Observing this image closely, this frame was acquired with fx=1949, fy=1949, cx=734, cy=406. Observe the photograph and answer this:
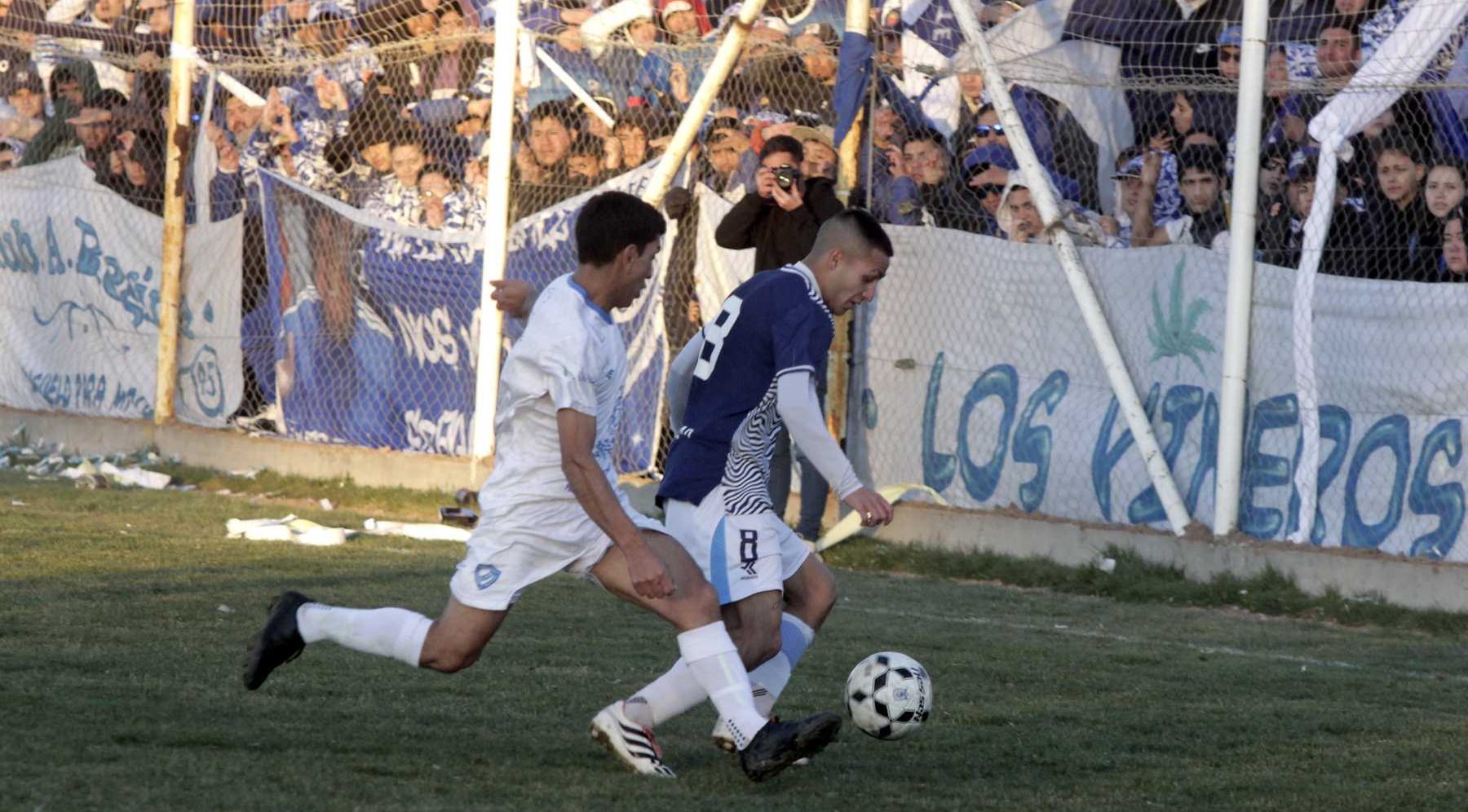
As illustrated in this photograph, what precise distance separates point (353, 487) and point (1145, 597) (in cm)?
558

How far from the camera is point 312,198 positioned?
13.6 metres

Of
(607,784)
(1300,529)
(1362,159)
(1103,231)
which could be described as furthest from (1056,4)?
(607,784)

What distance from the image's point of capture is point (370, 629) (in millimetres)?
5301

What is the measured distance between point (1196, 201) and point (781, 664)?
17.4ft

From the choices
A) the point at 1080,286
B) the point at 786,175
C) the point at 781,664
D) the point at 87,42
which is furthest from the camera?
the point at 87,42

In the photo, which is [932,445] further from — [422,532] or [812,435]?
[812,435]

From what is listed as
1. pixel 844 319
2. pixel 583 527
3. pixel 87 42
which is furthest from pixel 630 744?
pixel 87 42

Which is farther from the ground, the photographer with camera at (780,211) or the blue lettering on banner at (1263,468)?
the photographer with camera at (780,211)

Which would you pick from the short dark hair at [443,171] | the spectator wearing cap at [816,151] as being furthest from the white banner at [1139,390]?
the short dark hair at [443,171]

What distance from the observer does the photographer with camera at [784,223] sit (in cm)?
1033

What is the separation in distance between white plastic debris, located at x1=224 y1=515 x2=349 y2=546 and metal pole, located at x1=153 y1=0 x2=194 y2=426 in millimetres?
4255

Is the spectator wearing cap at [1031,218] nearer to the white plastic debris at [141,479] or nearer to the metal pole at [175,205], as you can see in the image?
the white plastic debris at [141,479]

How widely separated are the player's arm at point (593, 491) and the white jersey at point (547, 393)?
0.24 ft

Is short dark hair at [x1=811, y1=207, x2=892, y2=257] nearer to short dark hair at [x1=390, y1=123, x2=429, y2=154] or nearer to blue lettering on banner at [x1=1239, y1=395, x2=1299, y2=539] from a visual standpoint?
blue lettering on banner at [x1=1239, y1=395, x2=1299, y2=539]
